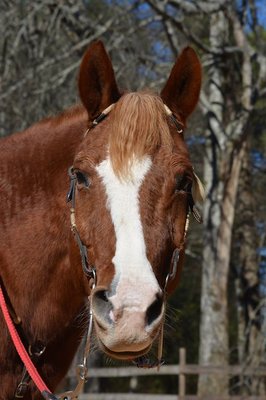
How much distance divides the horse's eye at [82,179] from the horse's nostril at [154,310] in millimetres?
599

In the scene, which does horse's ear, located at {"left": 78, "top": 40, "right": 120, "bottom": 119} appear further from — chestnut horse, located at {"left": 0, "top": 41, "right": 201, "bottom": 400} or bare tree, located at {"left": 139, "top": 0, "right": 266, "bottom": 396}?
bare tree, located at {"left": 139, "top": 0, "right": 266, "bottom": 396}

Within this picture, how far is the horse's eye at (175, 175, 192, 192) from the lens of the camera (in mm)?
3240

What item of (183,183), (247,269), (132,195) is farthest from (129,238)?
(247,269)

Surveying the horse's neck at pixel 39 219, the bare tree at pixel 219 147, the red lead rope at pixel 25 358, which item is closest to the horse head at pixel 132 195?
the horse's neck at pixel 39 219

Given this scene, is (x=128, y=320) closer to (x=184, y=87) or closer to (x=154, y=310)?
(x=154, y=310)

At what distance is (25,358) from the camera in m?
3.36

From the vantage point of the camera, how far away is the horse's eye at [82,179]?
3246 millimetres

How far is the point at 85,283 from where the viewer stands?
130 inches

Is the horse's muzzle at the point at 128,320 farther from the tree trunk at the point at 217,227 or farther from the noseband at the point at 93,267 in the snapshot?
the tree trunk at the point at 217,227

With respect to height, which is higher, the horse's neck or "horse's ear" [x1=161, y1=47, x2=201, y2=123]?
"horse's ear" [x1=161, y1=47, x2=201, y2=123]

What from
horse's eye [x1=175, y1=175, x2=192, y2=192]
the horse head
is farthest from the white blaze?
horse's eye [x1=175, y1=175, x2=192, y2=192]

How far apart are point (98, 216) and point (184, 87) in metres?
0.77

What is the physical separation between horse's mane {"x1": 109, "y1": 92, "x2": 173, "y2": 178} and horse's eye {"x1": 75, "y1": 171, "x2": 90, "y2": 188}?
137 millimetres

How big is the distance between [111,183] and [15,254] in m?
0.69
